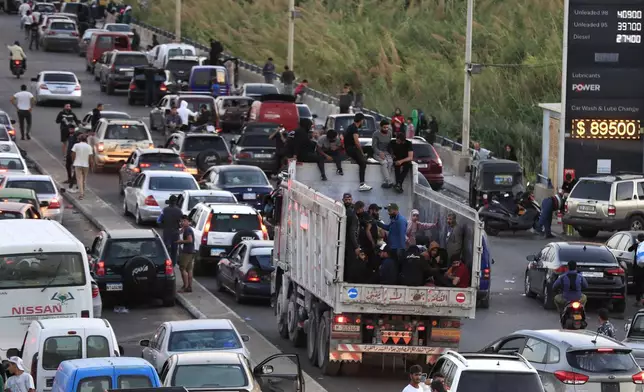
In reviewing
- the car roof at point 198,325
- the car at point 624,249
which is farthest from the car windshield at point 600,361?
the car at point 624,249

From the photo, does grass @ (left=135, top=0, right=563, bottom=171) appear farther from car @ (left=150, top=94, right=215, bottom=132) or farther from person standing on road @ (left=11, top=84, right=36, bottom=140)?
person standing on road @ (left=11, top=84, right=36, bottom=140)

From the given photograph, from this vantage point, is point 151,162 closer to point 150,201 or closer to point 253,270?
point 150,201

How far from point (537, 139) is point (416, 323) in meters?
36.5

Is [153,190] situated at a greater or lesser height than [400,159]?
lesser

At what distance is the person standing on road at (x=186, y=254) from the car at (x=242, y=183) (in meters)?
8.32

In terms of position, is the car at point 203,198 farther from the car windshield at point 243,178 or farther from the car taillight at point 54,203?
the car windshield at point 243,178

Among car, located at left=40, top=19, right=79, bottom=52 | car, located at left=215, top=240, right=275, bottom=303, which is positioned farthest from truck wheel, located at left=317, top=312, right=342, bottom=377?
car, located at left=40, top=19, right=79, bottom=52

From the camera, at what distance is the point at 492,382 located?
19.2 m

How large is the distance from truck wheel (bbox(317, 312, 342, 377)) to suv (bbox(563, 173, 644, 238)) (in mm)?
16703

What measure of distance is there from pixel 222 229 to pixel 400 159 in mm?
7735


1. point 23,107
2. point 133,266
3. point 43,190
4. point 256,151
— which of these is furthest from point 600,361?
point 23,107

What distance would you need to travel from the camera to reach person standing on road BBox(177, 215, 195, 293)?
33469 millimetres

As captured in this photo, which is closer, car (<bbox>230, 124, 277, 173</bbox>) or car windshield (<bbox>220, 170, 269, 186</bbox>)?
car windshield (<bbox>220, 170, 269, 186</bbox>)

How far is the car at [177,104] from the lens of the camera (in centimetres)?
5726
